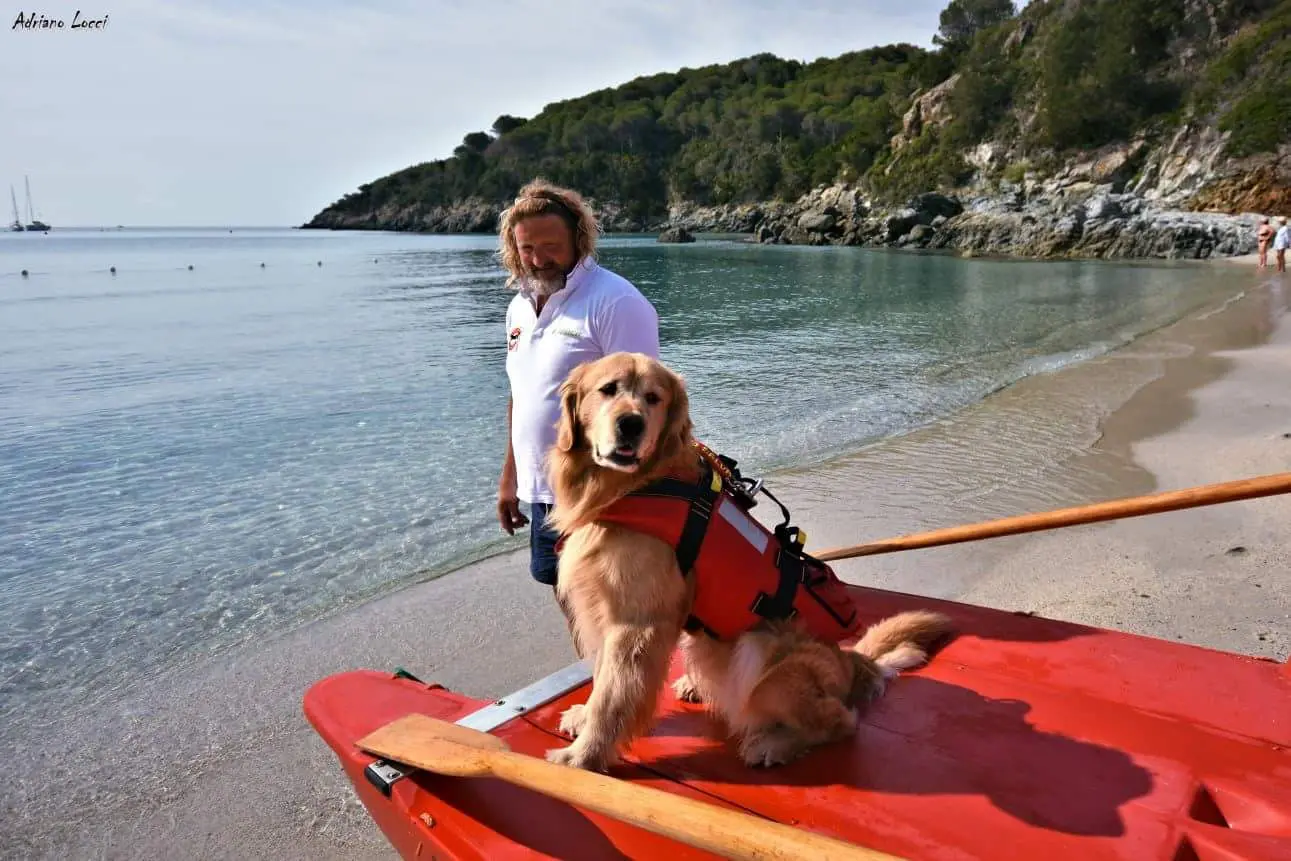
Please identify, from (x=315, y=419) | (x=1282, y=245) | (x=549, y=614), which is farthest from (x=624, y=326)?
(x=1282, y=245)

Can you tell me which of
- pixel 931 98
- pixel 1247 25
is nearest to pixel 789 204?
pixel 931 98

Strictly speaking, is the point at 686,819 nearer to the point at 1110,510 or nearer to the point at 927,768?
the point at 927,768

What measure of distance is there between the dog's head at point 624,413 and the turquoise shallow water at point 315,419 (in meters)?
3.80

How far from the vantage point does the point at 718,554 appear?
2875mm

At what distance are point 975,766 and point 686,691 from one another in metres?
1.15

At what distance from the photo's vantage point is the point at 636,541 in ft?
9.32

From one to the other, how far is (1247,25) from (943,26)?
38.3m

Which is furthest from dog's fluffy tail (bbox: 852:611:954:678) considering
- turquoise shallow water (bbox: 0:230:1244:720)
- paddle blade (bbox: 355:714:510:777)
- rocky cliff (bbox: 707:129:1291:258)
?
rocky cliff (bbox: 707:129:1291:258)

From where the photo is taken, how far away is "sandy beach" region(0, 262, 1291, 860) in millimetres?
3746

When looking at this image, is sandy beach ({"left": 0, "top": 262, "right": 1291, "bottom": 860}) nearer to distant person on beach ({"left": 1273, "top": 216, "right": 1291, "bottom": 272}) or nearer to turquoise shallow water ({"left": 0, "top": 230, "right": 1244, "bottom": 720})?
turquoise shallow water ({"left": 0, "top": 230, "right": 1244, "bottom": 720})

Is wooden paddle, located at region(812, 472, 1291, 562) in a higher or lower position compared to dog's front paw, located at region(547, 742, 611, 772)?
higher

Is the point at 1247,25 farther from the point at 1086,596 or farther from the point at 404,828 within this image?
the point at 404,828

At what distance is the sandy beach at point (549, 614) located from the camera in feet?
12.3

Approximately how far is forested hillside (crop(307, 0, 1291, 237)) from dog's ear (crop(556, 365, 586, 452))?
23.0m
